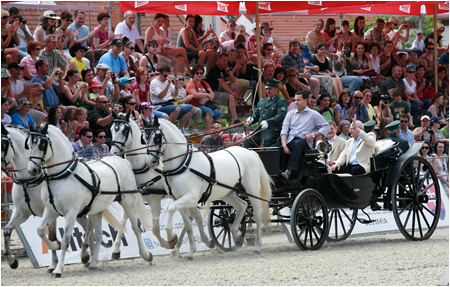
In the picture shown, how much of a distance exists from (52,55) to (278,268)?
6.57 meters

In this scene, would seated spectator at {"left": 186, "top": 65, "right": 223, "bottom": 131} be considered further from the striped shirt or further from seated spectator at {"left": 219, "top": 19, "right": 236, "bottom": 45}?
seated spectator at {"left": 219, "top": 19, "right": 236, "bottom": 45}

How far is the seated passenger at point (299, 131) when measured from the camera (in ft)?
36.1

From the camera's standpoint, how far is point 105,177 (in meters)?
9.84

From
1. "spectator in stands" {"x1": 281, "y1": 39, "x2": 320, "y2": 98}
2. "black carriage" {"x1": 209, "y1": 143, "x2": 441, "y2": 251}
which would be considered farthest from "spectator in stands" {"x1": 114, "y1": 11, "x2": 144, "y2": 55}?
"black carriage" {"x1": 209, "y1": 143, "x2": 441, "y2": 251}

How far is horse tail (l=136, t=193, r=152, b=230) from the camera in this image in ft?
34.7

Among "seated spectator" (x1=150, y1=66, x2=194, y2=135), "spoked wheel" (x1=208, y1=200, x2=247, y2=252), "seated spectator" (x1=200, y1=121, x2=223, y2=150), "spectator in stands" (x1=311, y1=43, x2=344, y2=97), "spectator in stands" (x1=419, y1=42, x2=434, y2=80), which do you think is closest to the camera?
"spoked wheel" (x1=208, y1=200, x2=247, y2=252)

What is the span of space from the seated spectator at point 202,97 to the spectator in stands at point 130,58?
1.10 meters

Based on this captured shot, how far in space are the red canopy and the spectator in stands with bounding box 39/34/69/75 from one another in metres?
1.33

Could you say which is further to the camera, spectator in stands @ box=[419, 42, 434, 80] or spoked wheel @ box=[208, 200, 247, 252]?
spectator in stands @ box=[419, 42, 434, 80]

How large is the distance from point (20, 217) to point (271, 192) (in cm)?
355

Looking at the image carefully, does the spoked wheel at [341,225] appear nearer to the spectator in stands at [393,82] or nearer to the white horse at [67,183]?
the white horse at [67,183]

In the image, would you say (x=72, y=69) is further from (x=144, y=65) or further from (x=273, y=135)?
(x=273, y=135)

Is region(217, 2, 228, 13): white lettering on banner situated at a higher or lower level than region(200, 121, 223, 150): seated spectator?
higher

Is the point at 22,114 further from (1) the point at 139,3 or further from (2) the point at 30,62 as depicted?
(1) the point at 139,3
